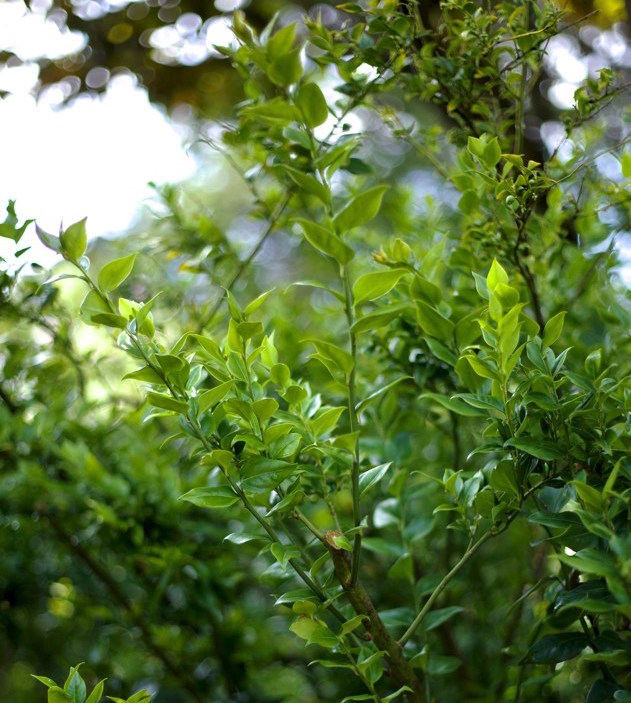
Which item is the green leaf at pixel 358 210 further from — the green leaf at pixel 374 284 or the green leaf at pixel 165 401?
the green leaf at pixel 165 401

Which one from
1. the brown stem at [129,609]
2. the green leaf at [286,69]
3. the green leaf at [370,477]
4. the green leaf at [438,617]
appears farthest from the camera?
the brown stem at [129,609]

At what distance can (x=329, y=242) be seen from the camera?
2.03 ft

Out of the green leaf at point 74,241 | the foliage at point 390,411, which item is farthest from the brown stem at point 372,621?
the green leaf at point 74,241

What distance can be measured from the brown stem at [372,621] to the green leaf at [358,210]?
0.28 meters

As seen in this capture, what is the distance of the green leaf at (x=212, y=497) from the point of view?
0.65m

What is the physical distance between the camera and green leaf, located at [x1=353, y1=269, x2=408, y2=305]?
2.06 ft

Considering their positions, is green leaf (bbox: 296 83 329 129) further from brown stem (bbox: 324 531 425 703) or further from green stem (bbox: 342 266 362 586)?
brown stem (bbox: 324 531 425 703)

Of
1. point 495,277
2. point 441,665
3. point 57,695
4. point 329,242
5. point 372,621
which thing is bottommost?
point 441,665

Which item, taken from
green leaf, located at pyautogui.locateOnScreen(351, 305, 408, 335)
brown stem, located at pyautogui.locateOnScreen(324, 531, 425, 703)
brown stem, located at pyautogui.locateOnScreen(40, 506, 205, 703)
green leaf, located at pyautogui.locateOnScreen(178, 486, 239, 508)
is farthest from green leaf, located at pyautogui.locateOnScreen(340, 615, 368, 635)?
brown stem, located at pyautogui.locateOnScreen(40, 506, 205, 703)

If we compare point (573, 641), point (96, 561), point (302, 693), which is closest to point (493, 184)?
point (573, 641)

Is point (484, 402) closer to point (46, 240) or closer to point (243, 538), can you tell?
point (243, 538)

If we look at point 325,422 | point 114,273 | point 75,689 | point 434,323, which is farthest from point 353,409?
point 75,689

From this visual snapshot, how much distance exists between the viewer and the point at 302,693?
173cm

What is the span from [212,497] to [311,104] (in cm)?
36
